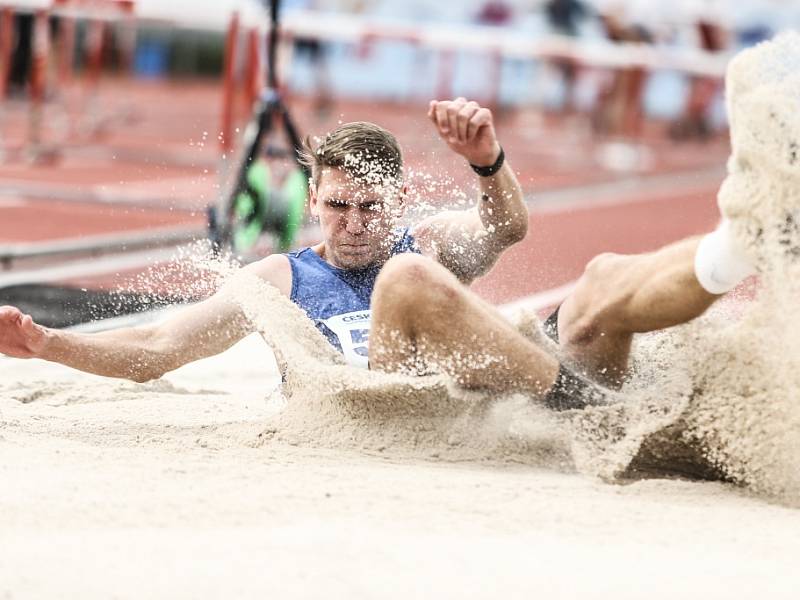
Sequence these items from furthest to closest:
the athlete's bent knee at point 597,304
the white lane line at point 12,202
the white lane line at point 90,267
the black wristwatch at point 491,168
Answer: the white lane line at point 12,202
the white lane line at point 90,267
the black wristwatch at point 491,168
the athlete's bent knee at point 597,304

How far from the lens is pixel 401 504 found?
2807mm

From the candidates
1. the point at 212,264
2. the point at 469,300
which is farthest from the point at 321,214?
the point at 469,300

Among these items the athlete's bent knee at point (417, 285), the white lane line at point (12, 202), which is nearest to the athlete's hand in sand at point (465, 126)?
the athlete's bent knee at point (417, 285)

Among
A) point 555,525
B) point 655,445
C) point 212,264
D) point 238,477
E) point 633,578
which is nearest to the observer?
point 633,578

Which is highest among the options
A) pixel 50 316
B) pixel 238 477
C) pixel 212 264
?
pixel 212 264

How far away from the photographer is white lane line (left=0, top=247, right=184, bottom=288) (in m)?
6.30

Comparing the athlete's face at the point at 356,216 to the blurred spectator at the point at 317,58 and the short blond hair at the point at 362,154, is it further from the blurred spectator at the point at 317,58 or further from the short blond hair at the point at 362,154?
the blurred spectator at the point at 317,58

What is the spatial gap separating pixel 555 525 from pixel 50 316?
323 cm

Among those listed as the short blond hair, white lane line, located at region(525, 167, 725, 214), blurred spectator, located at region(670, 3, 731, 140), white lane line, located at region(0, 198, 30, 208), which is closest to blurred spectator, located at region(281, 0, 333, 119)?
white lane line, located at region(525, 167, 725, 214)

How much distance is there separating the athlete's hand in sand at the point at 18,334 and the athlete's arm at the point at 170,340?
10 cm

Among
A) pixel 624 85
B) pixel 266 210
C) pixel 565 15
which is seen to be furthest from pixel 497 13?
pixel 266 210

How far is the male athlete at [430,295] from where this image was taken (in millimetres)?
3090

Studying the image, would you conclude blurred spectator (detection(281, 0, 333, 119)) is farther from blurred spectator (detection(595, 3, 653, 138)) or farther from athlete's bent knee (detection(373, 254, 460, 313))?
athlete's bent knee (detection(373, 254, 460, 313))

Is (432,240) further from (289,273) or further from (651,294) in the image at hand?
(651,294)
